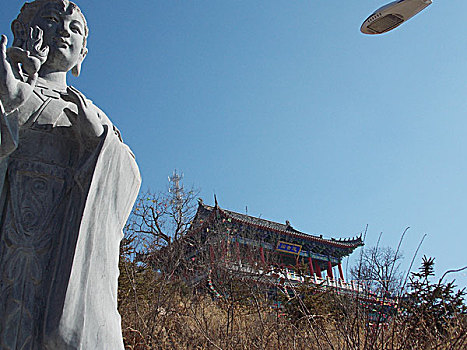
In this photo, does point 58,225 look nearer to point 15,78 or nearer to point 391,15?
point 15,78

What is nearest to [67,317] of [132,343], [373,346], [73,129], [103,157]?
[103,157]

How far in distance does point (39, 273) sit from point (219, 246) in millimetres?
10694

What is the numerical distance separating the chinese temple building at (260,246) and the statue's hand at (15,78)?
942 centimetres

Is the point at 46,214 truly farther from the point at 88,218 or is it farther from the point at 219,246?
the point at 219,246

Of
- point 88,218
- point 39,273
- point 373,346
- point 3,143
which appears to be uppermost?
point 3,143

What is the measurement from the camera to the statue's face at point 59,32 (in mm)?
2170

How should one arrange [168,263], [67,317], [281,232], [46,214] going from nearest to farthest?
[67,317] → [46,214] → [168,263] → [281,232]

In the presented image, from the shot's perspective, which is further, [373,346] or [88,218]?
[373,346]

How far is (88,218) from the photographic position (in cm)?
181

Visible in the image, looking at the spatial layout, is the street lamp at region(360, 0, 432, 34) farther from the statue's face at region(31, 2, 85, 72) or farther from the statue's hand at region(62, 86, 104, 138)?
the statue's hand at region(62, 86, 104, 138)

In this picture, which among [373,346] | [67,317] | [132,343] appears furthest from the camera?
[132,343]

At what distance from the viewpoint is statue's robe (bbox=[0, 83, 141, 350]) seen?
1.64 meters

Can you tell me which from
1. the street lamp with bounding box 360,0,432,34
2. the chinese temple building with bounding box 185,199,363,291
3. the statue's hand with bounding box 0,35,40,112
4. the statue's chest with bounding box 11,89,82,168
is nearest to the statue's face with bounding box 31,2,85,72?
the statue's hand with bounding box 0,35,40,112

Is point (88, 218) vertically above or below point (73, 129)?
below
